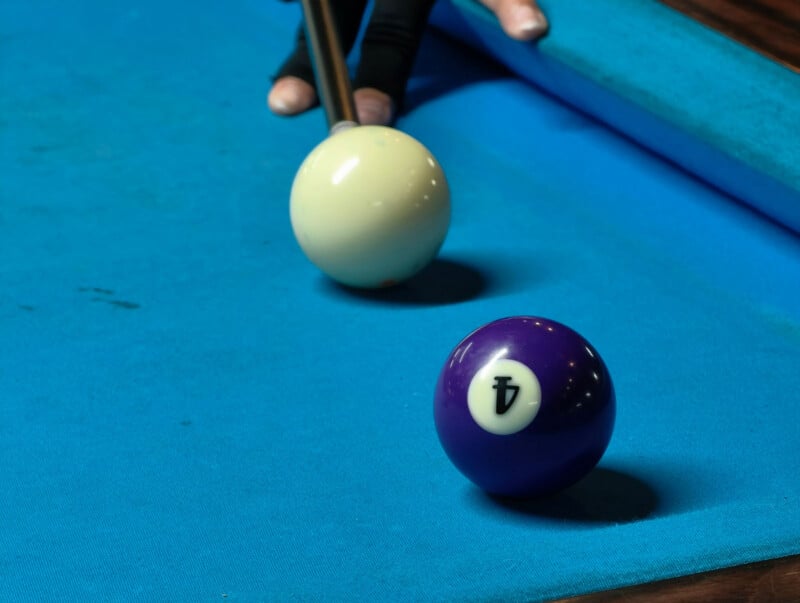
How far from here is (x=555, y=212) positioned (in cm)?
253

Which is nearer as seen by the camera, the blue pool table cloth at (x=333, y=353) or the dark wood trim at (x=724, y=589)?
the dark wood trim at (x=724, y=589)

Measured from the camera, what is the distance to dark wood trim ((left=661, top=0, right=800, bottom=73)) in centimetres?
246

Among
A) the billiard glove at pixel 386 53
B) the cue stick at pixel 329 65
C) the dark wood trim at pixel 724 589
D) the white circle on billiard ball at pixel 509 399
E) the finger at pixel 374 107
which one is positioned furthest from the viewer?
the billiard glove at pixel 386 53

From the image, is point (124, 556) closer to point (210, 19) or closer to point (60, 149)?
point (60, 149)

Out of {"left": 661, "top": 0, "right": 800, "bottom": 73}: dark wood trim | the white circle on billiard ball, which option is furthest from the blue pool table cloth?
{"left": 661, "top": 0, "right": 800, "bottom": 73}: dark wood trim

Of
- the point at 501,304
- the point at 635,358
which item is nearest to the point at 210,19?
the point at 501,304

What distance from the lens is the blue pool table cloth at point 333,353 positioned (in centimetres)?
146

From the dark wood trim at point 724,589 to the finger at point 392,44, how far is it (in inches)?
74.0

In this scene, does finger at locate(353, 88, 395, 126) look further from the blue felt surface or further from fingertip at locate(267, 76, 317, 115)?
the blue felt surface

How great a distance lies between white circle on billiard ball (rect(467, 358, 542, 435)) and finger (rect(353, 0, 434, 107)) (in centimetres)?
165

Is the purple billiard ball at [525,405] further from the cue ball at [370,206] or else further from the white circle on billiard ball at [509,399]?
the cue ball at [370,206]

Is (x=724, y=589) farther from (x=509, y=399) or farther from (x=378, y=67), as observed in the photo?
(x=378, y=67)

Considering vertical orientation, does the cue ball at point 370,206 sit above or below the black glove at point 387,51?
above

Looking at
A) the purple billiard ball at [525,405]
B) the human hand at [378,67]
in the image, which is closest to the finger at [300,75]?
the human hand at [378,67]
